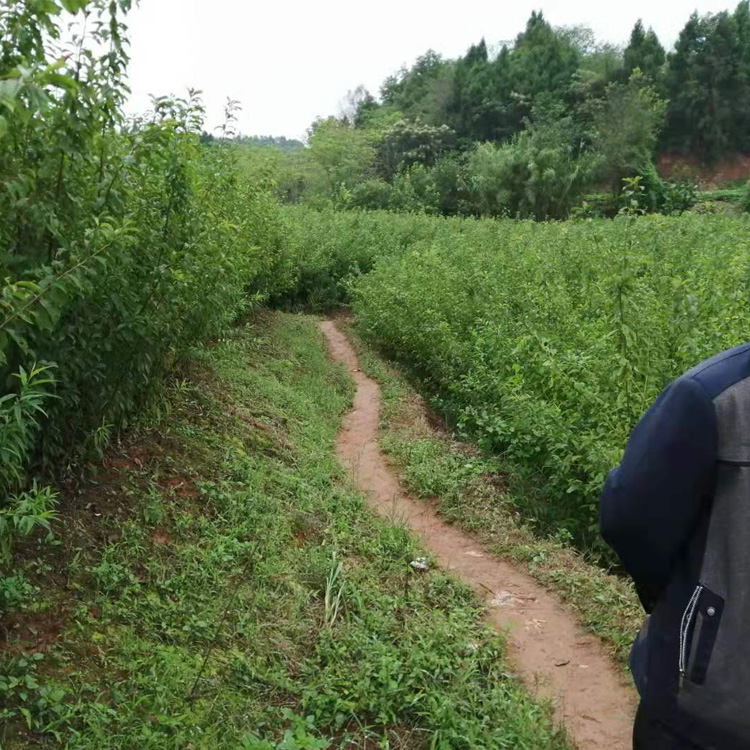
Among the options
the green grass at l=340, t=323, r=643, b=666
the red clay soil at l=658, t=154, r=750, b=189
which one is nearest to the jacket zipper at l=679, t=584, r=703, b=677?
the green grass at l=340, t=323, r=643, b=666

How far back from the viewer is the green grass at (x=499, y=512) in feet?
13.9

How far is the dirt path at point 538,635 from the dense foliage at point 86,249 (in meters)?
2.35

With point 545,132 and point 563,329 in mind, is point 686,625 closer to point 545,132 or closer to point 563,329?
point 563,329

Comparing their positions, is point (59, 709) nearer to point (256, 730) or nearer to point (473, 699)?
point (256, 730)

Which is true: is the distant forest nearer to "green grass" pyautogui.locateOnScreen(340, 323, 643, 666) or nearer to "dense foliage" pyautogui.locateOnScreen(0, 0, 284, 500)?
"green grass" pyautogui.locateOnScreen(340, 323, 643, 666)

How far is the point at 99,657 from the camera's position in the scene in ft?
10.3

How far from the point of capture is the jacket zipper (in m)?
1.58

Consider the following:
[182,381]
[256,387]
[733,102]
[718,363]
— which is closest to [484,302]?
[256,387]

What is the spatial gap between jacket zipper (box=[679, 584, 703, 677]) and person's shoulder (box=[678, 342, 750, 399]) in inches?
17.5

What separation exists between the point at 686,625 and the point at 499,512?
4.23 meters

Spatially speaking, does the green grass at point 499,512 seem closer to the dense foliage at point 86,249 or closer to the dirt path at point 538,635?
the dirt path at point 538,635

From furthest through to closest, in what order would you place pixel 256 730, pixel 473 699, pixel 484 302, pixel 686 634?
pixel 484 302, pixel 473 699, pixel 256 730, pixel 686 634

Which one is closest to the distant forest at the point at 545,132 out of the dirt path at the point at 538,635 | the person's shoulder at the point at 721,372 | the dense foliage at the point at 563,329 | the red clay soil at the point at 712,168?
the red clay soil at the point at 712,168

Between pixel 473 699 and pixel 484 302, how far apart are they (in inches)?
284
